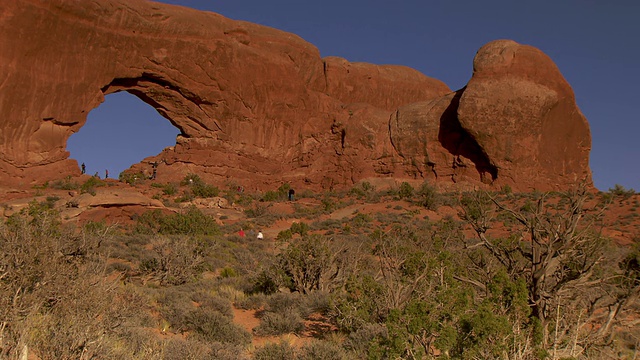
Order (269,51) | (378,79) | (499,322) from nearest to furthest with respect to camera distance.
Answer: (499,322)
(269,51)
(378,79)

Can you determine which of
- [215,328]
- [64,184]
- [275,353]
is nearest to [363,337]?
[275,353]

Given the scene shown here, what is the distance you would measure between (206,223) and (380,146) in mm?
17380

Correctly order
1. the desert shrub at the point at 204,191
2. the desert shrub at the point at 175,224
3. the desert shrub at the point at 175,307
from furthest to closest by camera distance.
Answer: the desert shrub at the point at 204,191, the desert shrub at the point at 175,224, the desert shrub at the point at 175,307

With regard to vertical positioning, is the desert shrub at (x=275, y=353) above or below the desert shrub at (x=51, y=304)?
below

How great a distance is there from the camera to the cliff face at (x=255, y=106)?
2575 cm

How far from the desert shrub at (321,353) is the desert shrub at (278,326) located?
4.32 feet

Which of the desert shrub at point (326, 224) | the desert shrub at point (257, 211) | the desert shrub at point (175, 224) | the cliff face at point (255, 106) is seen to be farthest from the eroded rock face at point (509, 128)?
the desert shrub at point (175, 224)

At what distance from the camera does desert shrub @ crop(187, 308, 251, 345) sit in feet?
20.7

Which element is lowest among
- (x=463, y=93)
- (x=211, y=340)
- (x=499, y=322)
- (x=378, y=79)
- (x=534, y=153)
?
(x=211, y=340)

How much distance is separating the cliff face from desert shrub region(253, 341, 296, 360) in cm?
2408

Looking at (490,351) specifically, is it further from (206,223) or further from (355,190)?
(355,190)

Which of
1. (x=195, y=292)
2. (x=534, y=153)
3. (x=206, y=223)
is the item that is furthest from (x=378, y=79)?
(x=195, y=292)

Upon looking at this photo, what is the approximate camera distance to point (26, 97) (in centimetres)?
2548

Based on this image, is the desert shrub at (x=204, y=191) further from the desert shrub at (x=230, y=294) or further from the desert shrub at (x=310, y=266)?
the desert shrub at (x=310, y=266)
